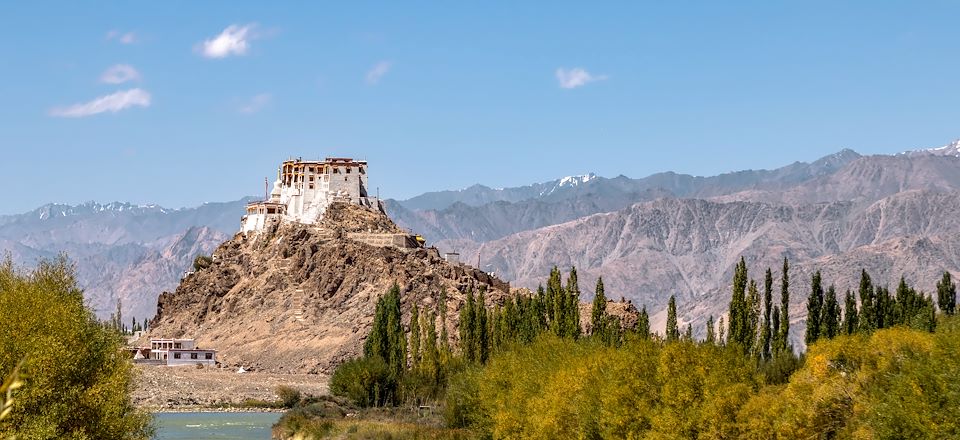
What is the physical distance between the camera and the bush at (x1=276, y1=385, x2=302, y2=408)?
157m

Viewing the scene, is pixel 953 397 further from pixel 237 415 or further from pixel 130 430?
pixel 237 415

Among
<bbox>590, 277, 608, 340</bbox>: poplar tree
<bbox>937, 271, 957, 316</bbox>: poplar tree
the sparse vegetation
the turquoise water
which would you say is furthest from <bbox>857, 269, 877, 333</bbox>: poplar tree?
the turquoise water

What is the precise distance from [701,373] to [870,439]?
1207cm

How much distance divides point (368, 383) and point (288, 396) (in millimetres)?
21147

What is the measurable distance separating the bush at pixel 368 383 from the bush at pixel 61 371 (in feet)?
251

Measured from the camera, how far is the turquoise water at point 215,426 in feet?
376

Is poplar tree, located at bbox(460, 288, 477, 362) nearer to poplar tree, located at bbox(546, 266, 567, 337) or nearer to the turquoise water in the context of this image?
poplar tree, located at bbox(546, 266, 567, 337)

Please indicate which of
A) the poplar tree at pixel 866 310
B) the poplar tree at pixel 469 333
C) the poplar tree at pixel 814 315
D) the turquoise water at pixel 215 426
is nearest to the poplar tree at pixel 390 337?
the poplar tree at pixel 469 333

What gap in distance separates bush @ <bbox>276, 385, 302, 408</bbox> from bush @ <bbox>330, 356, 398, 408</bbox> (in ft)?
41.0

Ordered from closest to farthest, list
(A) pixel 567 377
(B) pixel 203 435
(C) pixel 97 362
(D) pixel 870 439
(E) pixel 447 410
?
(D) pixel 870 439 < (C) pixel 97 362 < (A) pixel 567 377 < (E) pixel 447 410 < (B) pixel 203 435

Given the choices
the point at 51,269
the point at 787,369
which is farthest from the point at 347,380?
the point at 51,269

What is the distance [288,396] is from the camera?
15912cm

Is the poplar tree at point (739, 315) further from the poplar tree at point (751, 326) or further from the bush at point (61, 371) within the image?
the bush at point (61, 371)

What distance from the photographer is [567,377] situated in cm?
7794
